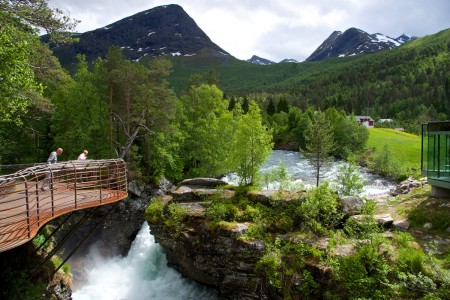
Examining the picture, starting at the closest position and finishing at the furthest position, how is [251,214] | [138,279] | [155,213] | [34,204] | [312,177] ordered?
[34,204] → [251,214] → [155,213] → [138,279] → [312,177]

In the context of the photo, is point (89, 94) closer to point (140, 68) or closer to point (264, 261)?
point (140, 68)

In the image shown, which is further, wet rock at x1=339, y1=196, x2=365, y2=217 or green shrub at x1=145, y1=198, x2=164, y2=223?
green shrub at x1=145, y1=198, x2=164, y2=223

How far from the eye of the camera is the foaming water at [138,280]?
19.5 m

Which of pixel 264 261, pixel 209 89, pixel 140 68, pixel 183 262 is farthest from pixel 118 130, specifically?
pixel 264 261

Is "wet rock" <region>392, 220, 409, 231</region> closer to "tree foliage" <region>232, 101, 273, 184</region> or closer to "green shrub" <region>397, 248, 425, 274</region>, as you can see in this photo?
"green shrub" <region>397, 248, 425, 274</region>

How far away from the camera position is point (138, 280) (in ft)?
71.1

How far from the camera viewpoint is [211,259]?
1844cm

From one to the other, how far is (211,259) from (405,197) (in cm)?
1323

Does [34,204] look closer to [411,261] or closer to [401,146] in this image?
[411,261]

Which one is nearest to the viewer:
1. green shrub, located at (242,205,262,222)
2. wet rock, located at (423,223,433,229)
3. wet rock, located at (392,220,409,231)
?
wet rock, located at (423,223,433,229)

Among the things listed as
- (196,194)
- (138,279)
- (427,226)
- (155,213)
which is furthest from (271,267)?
(138,279)

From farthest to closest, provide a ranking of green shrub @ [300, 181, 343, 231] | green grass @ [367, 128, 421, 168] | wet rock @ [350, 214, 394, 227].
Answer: green grass @ [367, 128, 421, 168], green shrub @ [300, 181, 343, 231], wet rock @ [350, 214, 394, 227]

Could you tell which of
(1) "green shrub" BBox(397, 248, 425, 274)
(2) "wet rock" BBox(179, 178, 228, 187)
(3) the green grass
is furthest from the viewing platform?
(3) the green grass

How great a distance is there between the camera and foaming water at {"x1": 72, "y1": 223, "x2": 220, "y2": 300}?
19.5m
